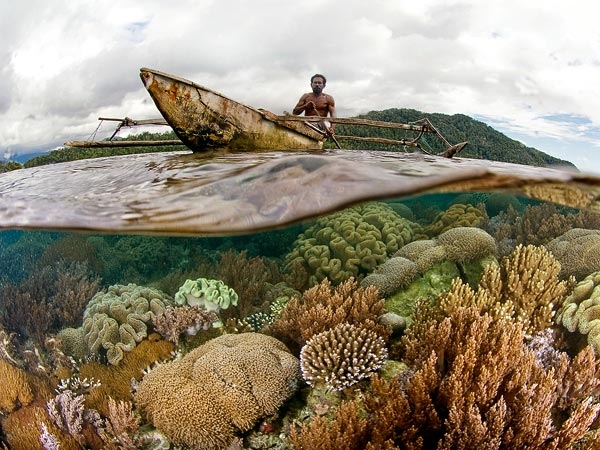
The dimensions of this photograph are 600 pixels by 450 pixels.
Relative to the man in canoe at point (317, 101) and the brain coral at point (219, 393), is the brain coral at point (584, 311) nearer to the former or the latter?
the brain coral at point (219, 393)

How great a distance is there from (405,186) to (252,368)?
2.93 meters

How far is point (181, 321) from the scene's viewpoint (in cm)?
682

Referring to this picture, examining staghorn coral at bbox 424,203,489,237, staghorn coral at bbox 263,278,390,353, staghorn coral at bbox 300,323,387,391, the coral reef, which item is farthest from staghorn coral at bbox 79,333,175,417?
staghorn coral at bbox 424,203,489,237

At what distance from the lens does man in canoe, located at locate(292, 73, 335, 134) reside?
31.3 ft

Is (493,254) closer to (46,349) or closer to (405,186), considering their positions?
(405,186)

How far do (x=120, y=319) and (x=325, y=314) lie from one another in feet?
13.2

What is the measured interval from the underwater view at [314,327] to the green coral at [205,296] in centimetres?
3

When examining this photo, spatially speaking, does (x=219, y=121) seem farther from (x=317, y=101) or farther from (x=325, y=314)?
(x=317, y=101)

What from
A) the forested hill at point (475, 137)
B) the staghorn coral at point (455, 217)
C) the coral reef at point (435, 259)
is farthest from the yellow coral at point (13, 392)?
the forested hill at point (475, 137)

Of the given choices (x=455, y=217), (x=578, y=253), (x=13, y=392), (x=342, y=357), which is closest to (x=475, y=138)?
(x=455, y=217)

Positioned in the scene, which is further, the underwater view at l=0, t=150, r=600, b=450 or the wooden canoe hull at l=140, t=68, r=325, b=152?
the wooden canoe hull at l=140, t=68, r=325, b=152

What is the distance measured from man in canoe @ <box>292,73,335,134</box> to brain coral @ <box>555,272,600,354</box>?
6520 millimetres

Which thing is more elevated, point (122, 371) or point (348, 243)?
point (348, 243)

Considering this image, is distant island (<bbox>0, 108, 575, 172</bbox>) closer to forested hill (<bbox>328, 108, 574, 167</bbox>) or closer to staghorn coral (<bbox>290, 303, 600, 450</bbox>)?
forested hill (<bbox>328, 108, 574, 167</bbox>)
